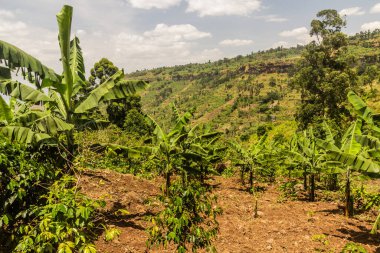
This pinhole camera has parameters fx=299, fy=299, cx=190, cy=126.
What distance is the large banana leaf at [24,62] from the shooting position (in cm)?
740

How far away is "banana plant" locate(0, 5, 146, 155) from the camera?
292 inches

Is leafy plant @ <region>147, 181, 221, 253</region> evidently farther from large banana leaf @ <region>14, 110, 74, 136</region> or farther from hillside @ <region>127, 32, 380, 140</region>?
hillside @ <region>127, 32, 380, 140</region>

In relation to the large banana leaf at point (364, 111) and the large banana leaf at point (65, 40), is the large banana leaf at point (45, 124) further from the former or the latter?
the large banana leaf at point (364, 111)

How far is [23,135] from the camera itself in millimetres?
6695

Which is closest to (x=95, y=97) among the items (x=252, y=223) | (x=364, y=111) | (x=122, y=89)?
(x=122, y=89)

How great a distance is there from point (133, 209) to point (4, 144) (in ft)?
19.1

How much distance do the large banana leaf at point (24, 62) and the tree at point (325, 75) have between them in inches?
864

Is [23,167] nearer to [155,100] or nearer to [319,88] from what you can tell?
[319,88]

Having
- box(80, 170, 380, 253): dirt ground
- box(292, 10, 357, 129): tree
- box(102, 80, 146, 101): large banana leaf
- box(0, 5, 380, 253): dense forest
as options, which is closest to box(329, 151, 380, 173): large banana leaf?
box(0, 5, 380, 253): dense forest

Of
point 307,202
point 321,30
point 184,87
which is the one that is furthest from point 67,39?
point 184,87

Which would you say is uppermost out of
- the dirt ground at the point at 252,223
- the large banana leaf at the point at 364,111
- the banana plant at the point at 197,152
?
the large banana leaf at the point at 364,111

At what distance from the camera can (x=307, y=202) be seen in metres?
12.9

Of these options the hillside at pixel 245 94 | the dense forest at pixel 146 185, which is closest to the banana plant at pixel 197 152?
the dense forest at pixel 146 185

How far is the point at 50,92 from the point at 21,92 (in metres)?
1.51
